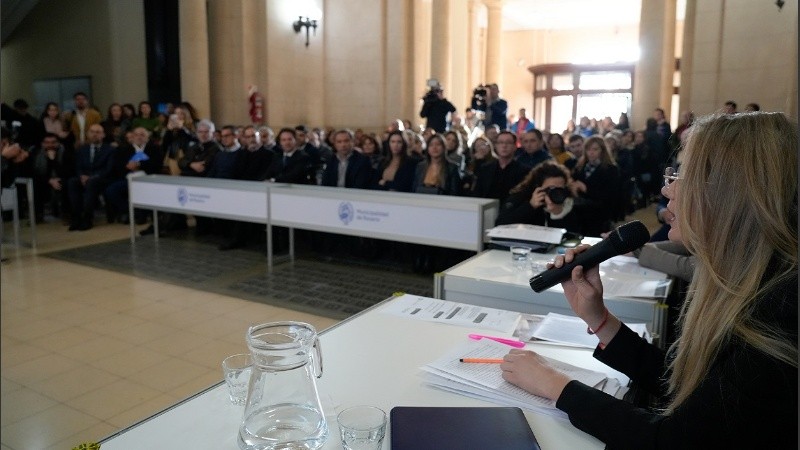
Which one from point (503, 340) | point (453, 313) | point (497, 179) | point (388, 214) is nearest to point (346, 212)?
point (388, 214)

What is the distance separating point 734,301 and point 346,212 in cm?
455

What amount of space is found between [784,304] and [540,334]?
91cm

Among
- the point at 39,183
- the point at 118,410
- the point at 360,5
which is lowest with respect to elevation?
the point at 118,410

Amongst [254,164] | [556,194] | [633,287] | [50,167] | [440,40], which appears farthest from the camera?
[440,40]

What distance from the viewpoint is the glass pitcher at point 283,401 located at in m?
1.15

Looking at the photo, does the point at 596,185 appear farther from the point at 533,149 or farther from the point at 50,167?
the point at 50,167

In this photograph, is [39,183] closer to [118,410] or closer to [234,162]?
[234,162]

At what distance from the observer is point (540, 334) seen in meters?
1.89

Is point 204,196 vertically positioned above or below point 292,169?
below

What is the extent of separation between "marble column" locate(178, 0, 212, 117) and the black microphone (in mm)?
10502

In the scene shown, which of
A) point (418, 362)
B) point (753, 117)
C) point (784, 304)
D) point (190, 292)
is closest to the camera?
point (784, 304)

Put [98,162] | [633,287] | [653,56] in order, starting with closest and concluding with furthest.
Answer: [633,287] < [98,162] < [653,56]

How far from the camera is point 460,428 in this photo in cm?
126

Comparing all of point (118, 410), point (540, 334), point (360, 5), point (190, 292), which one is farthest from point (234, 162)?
point (360, 5)
